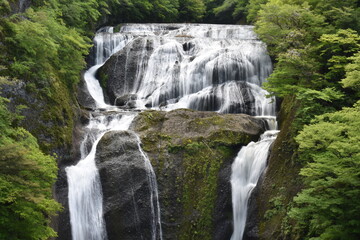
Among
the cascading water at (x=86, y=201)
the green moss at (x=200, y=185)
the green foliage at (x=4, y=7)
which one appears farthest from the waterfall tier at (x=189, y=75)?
the green foliage at (x=4, y=7)

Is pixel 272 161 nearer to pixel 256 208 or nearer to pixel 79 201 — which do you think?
pixel 256 208

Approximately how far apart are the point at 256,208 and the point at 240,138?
9.19 ft

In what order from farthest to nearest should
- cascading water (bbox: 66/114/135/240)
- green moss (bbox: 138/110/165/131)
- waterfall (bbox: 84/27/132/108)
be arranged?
waterfall (bbox: 84/27/132/108)
green moss (bbox: 138/110/165/131)
cascading water (bbox: 66/114/135/240)

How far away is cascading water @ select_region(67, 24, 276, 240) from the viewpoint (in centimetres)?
1113

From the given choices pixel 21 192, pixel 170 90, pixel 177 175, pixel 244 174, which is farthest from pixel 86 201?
pixel 170 90

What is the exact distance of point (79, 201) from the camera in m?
10.9

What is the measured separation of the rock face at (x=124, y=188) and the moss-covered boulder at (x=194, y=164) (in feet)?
1.86

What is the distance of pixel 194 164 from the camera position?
11984 mm

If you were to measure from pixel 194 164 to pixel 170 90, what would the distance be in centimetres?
696

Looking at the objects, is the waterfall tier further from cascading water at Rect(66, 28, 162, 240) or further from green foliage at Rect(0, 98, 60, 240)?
green foliage at Rect(0, 98, 60, 240)

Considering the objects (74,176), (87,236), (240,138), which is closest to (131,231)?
(87,236)

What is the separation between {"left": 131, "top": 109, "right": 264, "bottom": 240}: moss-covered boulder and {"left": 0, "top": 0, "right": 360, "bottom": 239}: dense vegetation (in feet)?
8.07

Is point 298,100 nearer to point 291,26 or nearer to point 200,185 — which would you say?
point 291,26

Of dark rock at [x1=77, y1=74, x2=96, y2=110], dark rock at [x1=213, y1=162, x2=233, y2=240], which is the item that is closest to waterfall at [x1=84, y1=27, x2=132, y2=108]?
dark rock at [x1=77, y1=74, x2=96, y2=110]
